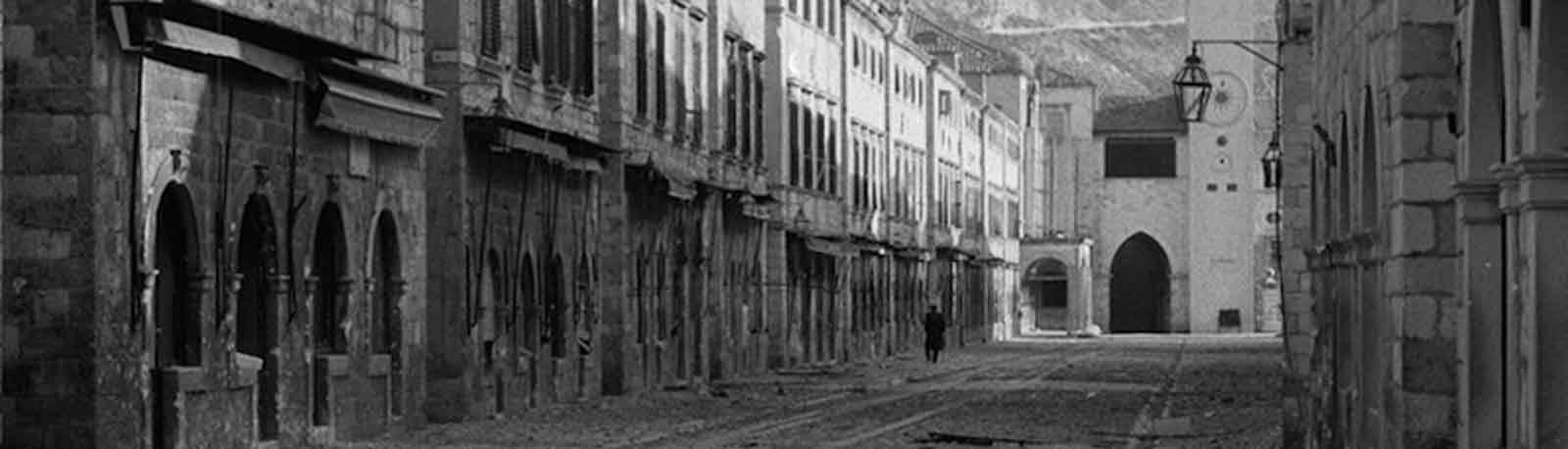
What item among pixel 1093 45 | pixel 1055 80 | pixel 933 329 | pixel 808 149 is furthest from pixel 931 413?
pixel 1093 45

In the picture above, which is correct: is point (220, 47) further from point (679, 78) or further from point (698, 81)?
point (698, 81)

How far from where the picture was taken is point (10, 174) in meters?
20.6

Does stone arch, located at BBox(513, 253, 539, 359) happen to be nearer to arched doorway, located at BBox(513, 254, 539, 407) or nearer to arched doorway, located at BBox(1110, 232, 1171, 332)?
arched doorway, located at BBox(513, 254, 539, 407)

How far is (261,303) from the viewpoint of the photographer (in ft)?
83.4

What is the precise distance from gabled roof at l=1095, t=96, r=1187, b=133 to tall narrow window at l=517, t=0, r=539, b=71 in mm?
79853

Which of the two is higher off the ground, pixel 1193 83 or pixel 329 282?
pixel 1193 83

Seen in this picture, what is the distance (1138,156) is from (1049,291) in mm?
6647

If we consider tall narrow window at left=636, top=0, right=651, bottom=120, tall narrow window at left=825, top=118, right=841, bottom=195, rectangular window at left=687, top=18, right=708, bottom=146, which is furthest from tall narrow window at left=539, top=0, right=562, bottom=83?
tall narrow window at left=825, top=118, right=841, bottom=195

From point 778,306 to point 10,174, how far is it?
3717 cm

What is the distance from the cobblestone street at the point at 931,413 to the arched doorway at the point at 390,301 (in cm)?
60

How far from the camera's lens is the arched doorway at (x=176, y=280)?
22.8 meters

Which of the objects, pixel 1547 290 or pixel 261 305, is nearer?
pixel 1547 290

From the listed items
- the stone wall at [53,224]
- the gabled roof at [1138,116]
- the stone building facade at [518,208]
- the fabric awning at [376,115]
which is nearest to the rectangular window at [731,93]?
the stone building facade at [518,208]

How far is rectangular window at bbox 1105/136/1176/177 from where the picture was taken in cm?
11550
